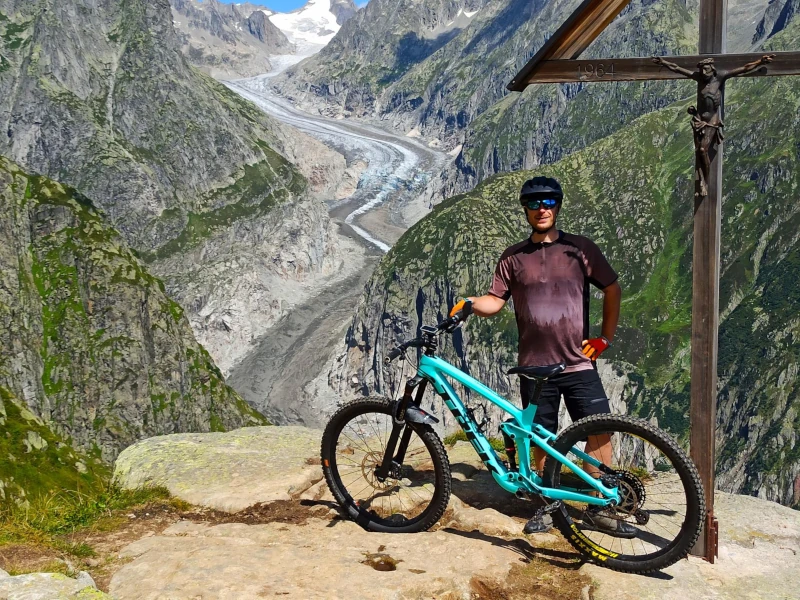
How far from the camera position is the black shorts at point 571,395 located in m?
8.45

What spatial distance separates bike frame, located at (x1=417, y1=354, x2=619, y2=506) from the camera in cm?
793

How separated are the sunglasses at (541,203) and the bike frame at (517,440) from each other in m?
2.14

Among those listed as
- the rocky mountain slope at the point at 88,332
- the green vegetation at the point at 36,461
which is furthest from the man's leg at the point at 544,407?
the rocky mountain slope at the point at 88,332

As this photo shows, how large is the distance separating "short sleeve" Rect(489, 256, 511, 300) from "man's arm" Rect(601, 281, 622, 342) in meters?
1.15

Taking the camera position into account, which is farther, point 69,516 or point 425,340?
point 69,516

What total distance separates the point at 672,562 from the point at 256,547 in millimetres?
4558

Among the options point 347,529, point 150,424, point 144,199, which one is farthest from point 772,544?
point 144,199

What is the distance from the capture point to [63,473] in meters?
18.8

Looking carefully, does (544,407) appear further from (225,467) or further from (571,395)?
(225,467)

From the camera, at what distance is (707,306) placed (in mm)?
8273

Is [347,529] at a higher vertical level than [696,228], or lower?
lower

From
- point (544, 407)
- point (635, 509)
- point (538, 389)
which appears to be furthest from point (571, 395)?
point (635, 509)

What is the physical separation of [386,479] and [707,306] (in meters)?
4.45

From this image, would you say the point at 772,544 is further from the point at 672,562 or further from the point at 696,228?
the point at 696,228
